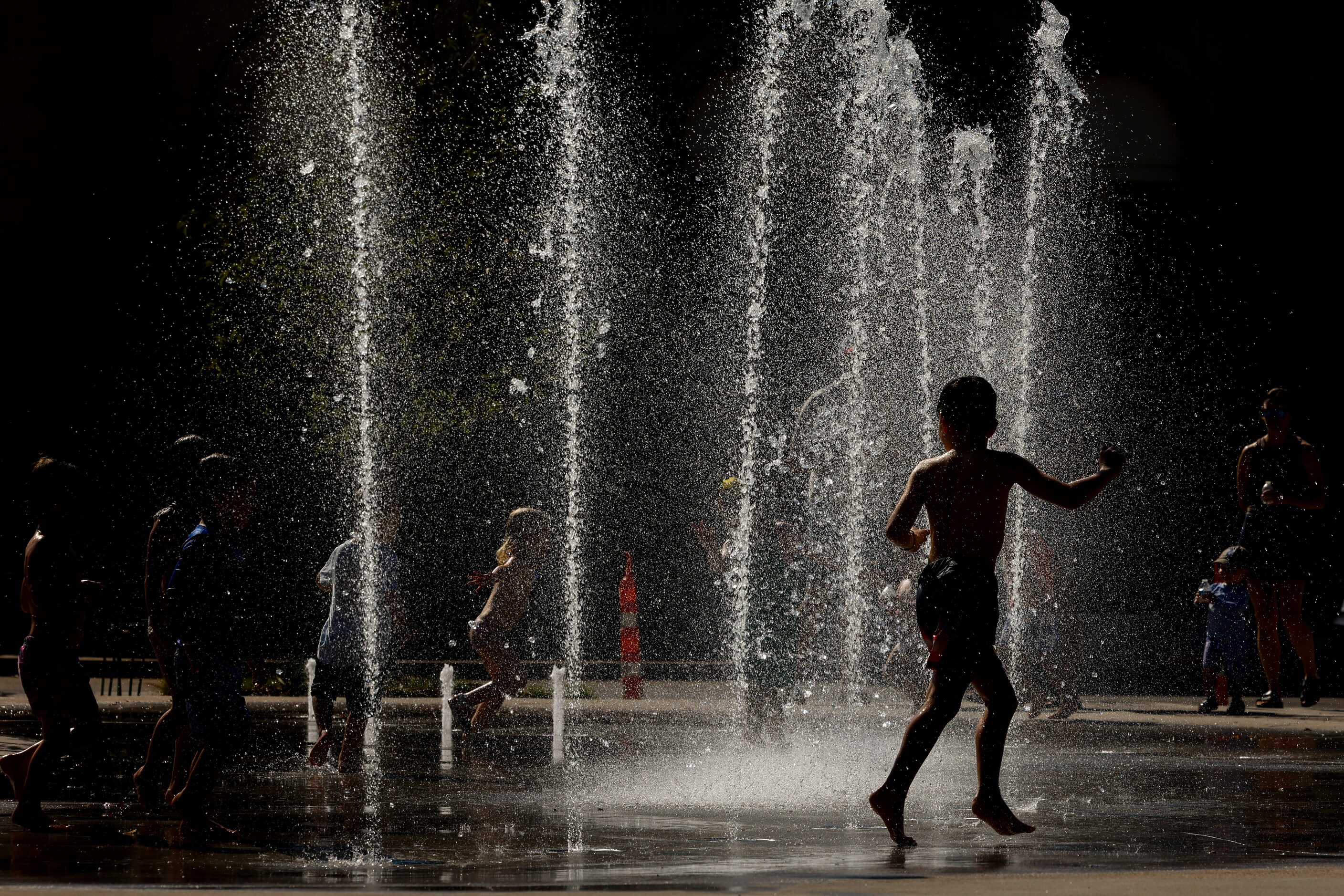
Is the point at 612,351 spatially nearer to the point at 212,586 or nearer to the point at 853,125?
the point at 853,125

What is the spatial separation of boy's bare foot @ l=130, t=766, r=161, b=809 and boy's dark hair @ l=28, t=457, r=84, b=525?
1.26m

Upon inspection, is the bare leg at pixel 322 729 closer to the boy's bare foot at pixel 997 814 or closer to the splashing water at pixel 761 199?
the boy's bare foot at pixel 997 814

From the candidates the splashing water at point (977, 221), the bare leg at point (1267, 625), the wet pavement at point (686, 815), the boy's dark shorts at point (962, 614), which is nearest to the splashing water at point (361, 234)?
the wet pavement at point (686, 815)

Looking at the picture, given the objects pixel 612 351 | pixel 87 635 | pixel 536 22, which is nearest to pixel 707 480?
pixel 612 351

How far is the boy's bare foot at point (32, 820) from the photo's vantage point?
20.8 ft

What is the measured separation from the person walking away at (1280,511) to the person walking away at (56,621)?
23.8ft

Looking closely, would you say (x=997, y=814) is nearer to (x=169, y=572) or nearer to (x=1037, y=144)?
(x=169, y=572)

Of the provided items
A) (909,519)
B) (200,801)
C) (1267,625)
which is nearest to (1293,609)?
(1267,625)

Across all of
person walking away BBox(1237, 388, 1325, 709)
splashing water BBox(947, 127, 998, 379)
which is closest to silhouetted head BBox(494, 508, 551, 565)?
person walking away BBox(1237, 388, 1325, 709)

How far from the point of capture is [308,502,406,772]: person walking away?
8.99 m

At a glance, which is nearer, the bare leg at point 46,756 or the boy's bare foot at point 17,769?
the bare leg at point 46,756

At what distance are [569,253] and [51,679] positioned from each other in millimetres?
13366

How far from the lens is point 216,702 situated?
6316 millimetres

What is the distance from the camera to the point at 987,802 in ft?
19.2
